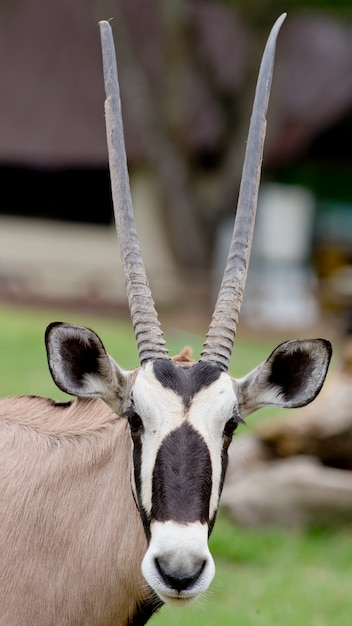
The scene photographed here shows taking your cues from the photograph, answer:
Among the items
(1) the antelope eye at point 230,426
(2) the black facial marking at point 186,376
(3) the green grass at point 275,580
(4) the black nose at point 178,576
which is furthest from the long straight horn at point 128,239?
(3) the green grass at point 275,580

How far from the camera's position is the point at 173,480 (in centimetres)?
423

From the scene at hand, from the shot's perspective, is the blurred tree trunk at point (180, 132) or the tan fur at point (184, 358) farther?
the blurred tree trunk at point (180, 132)

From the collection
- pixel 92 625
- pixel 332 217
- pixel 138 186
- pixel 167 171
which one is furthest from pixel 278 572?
pixel 332 217

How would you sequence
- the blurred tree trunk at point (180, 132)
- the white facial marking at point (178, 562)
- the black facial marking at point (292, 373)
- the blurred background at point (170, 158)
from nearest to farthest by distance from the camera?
1. the white facial marking at point (178, 562)
2. the black facial marking at point (292, 373)
3. the blurred tree trunk at point (180, 132)
4. the blurred background at point (170, 158)

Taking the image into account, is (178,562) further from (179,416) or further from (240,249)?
(240,249)

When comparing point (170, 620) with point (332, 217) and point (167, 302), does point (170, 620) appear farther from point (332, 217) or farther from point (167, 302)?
point (332, 217)

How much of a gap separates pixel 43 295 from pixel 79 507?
19916 millimetres

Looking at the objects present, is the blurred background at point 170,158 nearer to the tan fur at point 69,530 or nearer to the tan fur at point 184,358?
the tan fur at point 184,358

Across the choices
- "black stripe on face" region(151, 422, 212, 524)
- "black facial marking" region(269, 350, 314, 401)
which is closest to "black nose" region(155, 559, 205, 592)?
"black stripe on face" region(151, 422, 212, 524)

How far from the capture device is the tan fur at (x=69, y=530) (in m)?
4.57

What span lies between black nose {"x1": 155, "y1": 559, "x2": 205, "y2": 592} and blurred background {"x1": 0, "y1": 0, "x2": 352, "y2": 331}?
18627mm

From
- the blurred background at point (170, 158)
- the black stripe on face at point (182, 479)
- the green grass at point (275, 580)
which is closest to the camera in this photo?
the black stripe on face at point (182, 479)

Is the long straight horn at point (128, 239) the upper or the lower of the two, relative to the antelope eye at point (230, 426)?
upper

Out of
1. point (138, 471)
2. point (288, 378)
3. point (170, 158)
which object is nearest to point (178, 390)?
point (138, 471)
